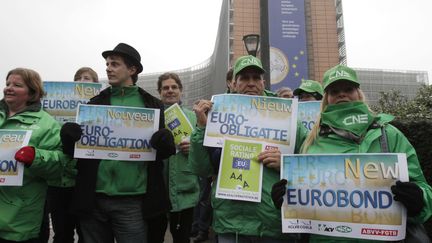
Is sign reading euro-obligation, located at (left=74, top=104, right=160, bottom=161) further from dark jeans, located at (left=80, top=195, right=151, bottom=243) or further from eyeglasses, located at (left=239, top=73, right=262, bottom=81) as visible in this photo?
eyeglasses, located at (left=239, top=73, right=262, bottom=81)

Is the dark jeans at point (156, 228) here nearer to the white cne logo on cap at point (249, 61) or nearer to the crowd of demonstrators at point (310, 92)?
the white cne logo on cap at point (249, 61)

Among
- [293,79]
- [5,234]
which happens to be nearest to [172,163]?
[5,234]

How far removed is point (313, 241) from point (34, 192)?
2163mm

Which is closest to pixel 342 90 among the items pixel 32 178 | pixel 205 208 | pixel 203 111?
pixel 203 111

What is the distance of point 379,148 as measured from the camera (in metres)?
2.31

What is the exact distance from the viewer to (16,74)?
10.6 feet

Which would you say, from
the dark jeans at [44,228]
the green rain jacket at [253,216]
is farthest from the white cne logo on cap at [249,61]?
the dark jeans at [44,228]

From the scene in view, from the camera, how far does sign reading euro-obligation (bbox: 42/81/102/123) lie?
4.50 metres

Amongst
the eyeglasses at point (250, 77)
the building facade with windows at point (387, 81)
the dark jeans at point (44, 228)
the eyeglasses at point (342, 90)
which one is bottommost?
the dark jeans at point (44, 228)

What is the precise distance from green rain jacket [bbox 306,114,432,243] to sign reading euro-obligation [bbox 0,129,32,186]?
2.14 metres

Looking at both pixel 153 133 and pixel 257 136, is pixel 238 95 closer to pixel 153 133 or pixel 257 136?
pixel 257 136

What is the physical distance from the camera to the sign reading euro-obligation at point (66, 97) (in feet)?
14.8

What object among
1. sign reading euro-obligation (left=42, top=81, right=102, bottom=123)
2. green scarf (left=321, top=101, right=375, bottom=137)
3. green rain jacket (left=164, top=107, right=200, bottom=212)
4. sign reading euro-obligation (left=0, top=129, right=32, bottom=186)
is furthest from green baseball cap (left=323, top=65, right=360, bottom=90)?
sign reading euro-obligation (left=42, top=81, right=102, bottom=123)

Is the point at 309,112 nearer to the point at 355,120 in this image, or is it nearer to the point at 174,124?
the point at 174,124
